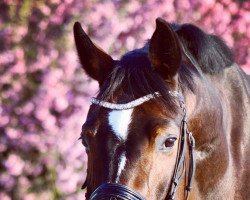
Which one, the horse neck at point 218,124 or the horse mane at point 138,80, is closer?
the horse mane at point 138,80

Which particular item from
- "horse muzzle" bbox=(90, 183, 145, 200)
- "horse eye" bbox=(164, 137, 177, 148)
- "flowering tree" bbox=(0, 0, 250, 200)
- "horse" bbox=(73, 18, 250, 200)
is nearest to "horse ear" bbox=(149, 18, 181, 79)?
"horse" bbox=(73, 18, 250, 200)

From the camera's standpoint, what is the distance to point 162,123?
2.19 m

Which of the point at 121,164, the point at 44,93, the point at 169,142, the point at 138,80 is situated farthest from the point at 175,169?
the point at 44,93

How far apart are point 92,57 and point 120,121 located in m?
0.42

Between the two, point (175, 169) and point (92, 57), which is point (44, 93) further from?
point (175, 169)

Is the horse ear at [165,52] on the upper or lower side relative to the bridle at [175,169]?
upper

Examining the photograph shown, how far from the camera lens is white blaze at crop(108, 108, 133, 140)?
215 centimetres

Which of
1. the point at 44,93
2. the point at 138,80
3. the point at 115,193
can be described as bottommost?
the point at 115,193

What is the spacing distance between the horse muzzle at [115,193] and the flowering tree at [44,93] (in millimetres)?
2889

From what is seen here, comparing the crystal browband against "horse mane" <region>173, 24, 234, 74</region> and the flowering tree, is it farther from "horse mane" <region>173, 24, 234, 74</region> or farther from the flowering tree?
the flowering tree

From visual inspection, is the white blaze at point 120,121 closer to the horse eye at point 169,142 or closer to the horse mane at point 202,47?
the horse eye at point 169,142

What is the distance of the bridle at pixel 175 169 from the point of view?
208 cm

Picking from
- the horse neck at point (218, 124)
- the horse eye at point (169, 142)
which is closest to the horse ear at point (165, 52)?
the horse neck at point (218, 124)

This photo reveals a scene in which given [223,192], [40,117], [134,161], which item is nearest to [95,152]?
[134,161]
